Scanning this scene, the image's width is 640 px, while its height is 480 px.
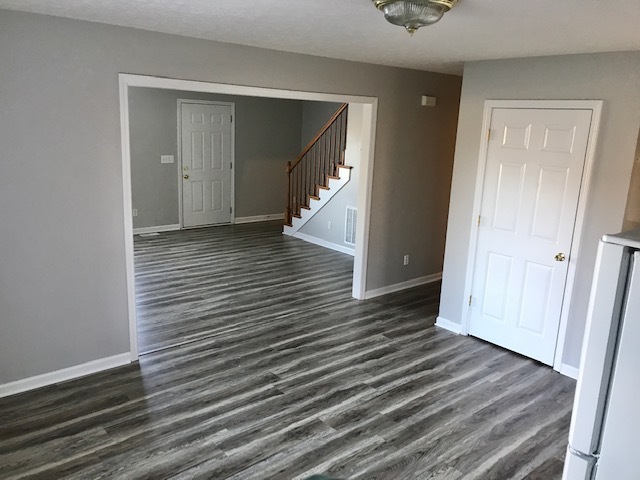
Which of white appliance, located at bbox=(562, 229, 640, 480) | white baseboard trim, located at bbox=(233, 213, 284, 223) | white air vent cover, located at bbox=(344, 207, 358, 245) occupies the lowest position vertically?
white baseboard trim, located at bbox=(233, 213, 284, 223)

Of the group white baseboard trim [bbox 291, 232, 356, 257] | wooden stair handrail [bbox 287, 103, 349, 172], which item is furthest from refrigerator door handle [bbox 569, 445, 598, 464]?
wooden stair handrail [bbox 287, 103, 349, 172]

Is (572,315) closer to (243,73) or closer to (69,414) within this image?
(243,73)

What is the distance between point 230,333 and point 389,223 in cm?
212

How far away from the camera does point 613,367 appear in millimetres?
1247

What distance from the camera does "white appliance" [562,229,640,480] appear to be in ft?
3.94

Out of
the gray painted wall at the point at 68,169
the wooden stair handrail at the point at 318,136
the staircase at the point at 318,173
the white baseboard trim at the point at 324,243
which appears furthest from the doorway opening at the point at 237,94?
the wooden stair handrail at the point at 318,136

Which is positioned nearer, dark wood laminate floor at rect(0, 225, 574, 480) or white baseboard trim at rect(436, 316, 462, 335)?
dark wood laminate floor at rect(0, 225, 574, 480)

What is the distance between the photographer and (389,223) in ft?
17.7

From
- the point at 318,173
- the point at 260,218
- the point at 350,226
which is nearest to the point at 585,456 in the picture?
the point at 350,226

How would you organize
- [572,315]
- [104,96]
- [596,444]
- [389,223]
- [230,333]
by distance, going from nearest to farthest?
[596,444] → [104,96] → [572,315] → [230,333] → [389,223]

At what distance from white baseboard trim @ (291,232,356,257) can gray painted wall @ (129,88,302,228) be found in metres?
1.58

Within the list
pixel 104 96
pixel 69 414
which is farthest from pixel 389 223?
pixel 69 414

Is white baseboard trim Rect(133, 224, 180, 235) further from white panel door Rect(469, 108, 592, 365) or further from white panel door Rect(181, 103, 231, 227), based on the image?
white panel door Rect(469, 108, 592, 365)

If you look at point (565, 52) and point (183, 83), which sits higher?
point (565, 52)
